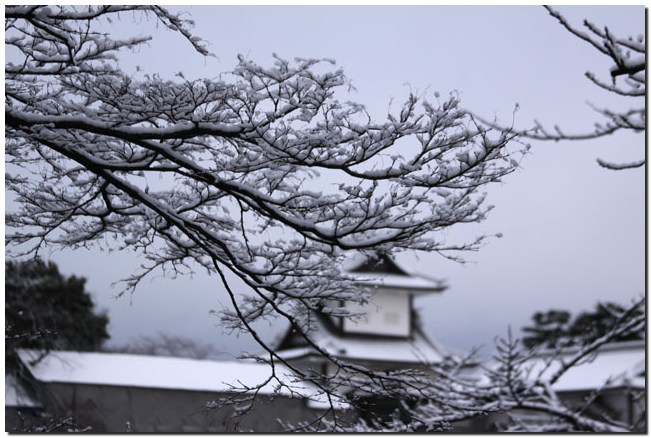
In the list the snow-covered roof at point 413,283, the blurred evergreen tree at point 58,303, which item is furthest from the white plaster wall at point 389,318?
the blurred evergreen tree at point 58,303

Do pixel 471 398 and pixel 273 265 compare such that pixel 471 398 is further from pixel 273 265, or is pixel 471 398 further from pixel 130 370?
pixel 130 370

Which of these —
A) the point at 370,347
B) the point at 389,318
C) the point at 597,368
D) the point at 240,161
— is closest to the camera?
the point at 240,161

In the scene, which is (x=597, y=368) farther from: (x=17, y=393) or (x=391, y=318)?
(x=17, y=393)

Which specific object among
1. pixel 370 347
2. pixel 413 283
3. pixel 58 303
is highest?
pixel 58 303

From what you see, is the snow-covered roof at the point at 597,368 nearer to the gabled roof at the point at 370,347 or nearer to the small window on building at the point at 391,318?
the gabled roof at the point at 370,347

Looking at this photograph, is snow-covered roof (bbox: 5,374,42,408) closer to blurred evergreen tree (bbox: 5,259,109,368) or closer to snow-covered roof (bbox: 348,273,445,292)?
blurred evergreen tree (bbox: 5,259,109,368)

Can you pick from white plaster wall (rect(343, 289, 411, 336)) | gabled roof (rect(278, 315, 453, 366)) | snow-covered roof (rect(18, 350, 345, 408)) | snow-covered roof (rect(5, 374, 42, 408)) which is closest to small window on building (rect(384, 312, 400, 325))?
white plaster wall (rect(343, 289, 411, 336))

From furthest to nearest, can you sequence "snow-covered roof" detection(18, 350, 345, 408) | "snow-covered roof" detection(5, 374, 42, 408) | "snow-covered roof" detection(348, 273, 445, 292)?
"snow-covered roof" detection(348, 273, 445, 292)
"snow-covered roof" detection(18, 350, 345, 408)
"snow-covered roof" detection(5, 374, 42, 408)

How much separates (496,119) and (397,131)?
31cm

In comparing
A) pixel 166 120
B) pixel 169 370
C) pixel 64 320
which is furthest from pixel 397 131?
pixel 64 320

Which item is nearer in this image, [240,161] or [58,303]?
[240,161]

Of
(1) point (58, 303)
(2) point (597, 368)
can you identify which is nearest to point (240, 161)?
(2) point (597, 368)

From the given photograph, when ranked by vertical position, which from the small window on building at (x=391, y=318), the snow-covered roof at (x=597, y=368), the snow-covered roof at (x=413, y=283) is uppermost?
the snow-covered roof at (x=413, y=283)

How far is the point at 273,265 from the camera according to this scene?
2.97m
